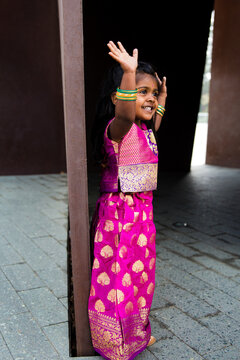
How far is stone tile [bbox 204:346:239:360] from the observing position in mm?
1927

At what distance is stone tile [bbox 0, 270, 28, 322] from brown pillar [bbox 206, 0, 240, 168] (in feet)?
24.0

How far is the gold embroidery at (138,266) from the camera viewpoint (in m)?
1.82

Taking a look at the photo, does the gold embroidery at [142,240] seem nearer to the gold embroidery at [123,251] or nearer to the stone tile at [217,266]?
the gold embroidery at [123,251]

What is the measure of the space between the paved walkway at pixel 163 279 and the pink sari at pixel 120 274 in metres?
0.23

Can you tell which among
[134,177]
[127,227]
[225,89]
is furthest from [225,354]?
[225,89]

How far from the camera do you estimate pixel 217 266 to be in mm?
3143

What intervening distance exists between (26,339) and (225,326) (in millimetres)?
1212

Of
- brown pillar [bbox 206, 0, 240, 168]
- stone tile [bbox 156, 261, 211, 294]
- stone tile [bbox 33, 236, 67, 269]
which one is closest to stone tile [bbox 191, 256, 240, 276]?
stone tile [bbox 156, 261, 211, 294]

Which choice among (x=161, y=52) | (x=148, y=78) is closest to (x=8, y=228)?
(x=148, y=78)

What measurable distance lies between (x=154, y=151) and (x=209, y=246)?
6.83 ft

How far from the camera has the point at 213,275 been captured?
2963mm

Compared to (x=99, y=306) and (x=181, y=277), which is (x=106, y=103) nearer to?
(x=99, y=306)

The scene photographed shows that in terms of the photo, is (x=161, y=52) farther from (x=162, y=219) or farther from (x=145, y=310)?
(x=145, y=310)

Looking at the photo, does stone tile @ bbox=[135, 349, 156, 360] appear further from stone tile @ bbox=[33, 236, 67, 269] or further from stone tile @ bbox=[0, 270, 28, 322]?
stone tile @ bbox=[33, 236, 67, 269]
